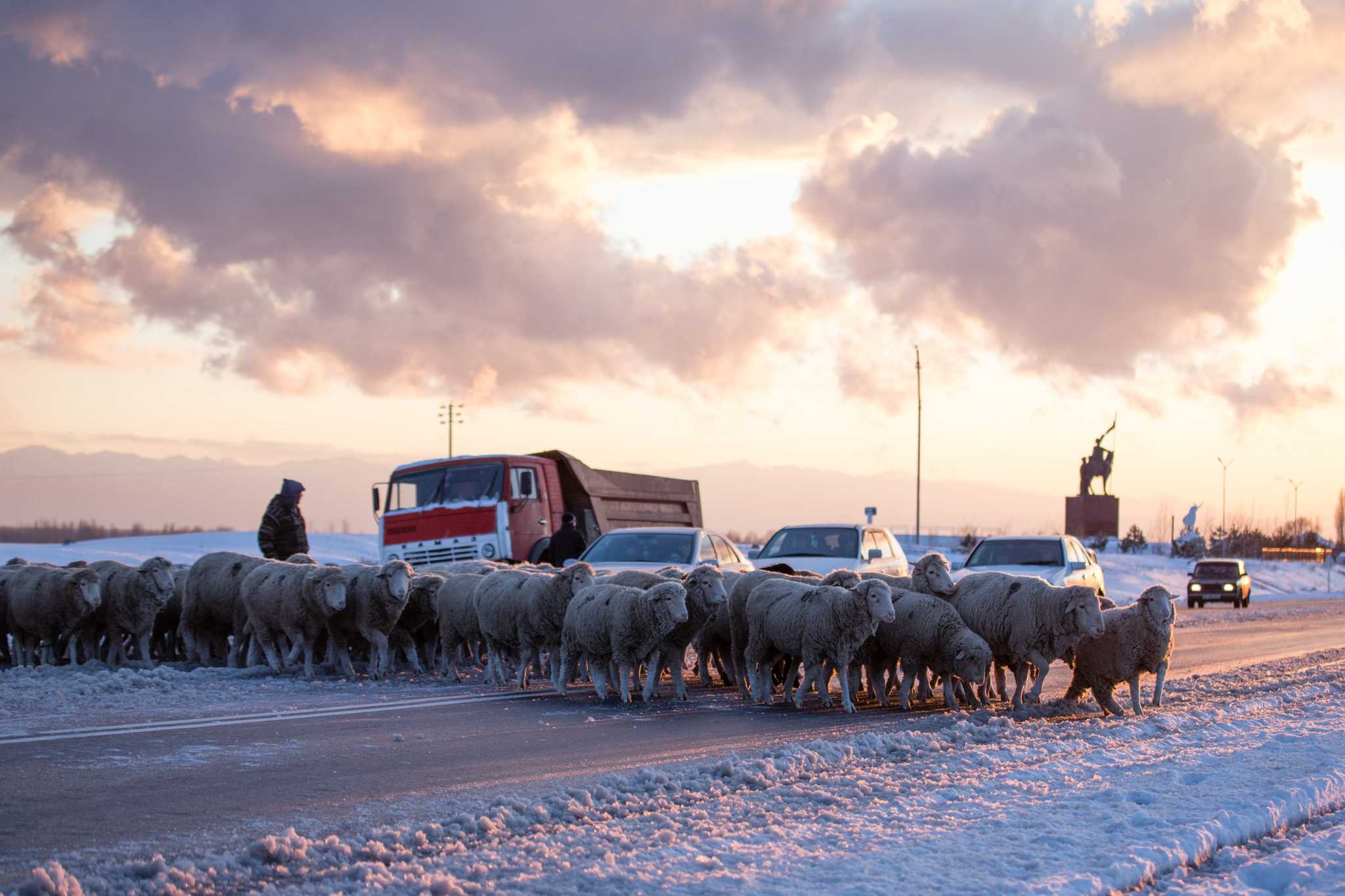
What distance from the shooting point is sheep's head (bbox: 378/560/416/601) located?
15109 mm

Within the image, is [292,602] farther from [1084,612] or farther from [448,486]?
[1084,612]

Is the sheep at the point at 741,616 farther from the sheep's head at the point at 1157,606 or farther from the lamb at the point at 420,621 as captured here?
the lamb at the point at 420,621

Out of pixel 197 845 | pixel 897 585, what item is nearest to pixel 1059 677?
pixel 897 585

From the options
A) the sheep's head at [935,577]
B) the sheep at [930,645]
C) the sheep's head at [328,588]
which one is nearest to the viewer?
the sheep at [930,645]

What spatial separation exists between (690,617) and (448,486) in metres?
10.8

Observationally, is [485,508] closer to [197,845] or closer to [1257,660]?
[1257,660]

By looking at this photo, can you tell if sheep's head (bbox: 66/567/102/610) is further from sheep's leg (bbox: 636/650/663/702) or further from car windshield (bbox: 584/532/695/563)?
sheep's leg (bbox: 636/650/663/702)

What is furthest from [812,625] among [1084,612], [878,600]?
[1084,612]

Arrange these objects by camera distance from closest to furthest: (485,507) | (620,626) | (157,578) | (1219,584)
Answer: (620,626), (157,578), (485,507), (1219,584)

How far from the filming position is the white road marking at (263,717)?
10055 mm

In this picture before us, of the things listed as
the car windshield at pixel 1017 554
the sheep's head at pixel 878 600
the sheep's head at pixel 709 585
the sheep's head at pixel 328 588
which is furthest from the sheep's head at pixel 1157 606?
the sheep's head at pixel 328 588

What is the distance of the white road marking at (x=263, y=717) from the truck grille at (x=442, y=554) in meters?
8.75

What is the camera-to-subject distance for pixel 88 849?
6.28 m

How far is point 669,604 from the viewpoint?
12.6m
